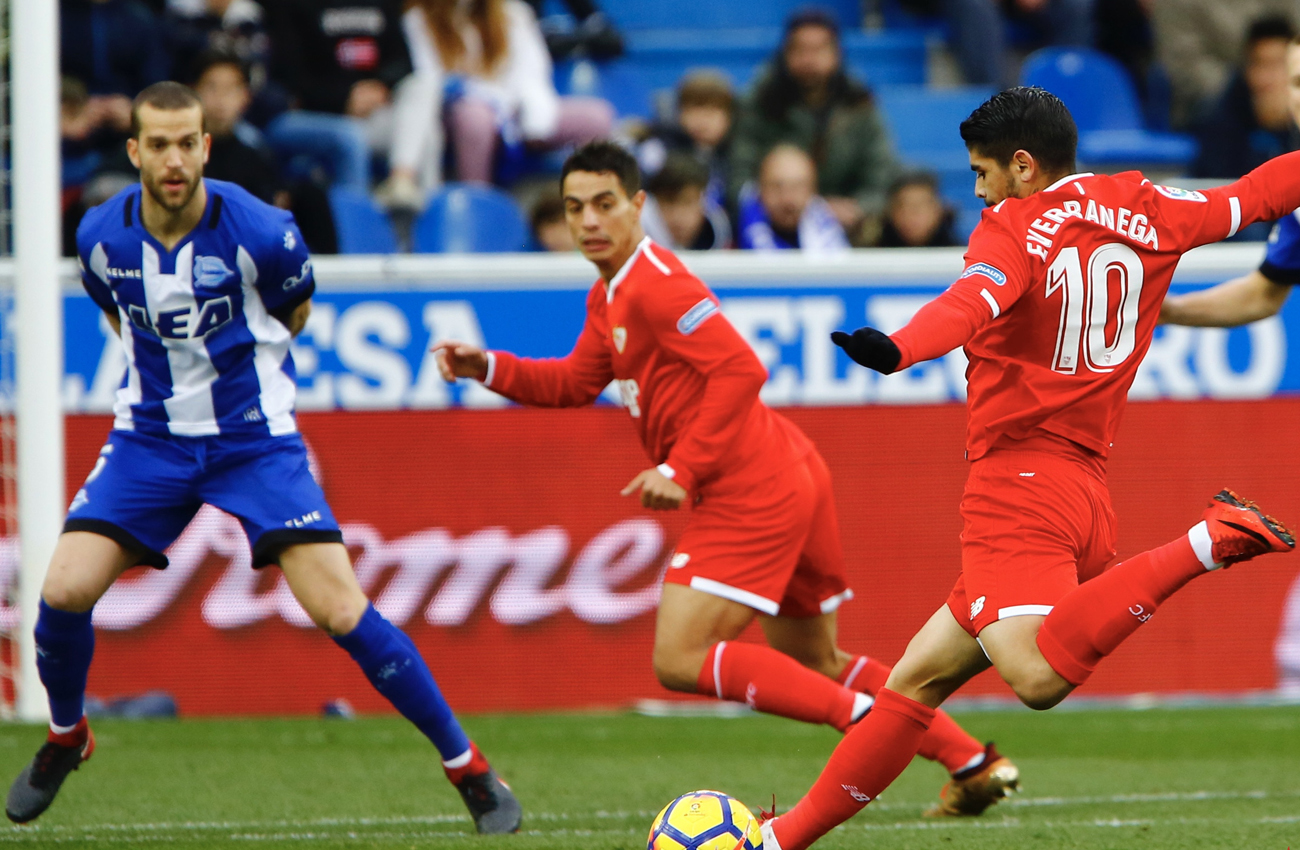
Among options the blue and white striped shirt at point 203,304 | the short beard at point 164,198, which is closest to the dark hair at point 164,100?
the short beard at point 164,198

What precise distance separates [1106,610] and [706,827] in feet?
3.63

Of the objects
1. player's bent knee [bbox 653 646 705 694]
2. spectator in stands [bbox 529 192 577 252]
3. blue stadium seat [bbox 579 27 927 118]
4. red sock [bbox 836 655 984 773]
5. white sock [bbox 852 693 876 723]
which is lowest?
red sock [bbox 836 655 984 773]

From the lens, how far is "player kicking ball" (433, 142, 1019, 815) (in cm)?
503

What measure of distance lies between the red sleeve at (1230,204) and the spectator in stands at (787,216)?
5.31 metres

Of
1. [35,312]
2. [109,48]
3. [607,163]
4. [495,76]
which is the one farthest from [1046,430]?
[109,48]

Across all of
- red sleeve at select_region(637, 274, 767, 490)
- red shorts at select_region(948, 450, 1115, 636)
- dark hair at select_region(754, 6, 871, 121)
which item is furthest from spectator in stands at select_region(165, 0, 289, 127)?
red shorts at select_region(948, 450, 1115, 636)

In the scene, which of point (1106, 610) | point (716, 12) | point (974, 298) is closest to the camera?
point (974, 298)

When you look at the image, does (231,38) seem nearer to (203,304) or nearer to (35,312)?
(35,312)

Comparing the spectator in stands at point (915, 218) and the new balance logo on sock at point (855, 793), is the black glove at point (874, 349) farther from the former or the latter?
the spectator in stands at point (915, 218)

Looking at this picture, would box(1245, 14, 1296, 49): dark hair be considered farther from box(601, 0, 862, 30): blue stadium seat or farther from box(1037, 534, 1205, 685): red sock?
box(1037, 534, 1205, 685): red sock

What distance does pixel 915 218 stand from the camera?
9.23 metres

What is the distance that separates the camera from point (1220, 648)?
26.7 feet

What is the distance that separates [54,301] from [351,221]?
2.35 m

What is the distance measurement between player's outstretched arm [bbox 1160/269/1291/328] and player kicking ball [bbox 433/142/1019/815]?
1.31m
